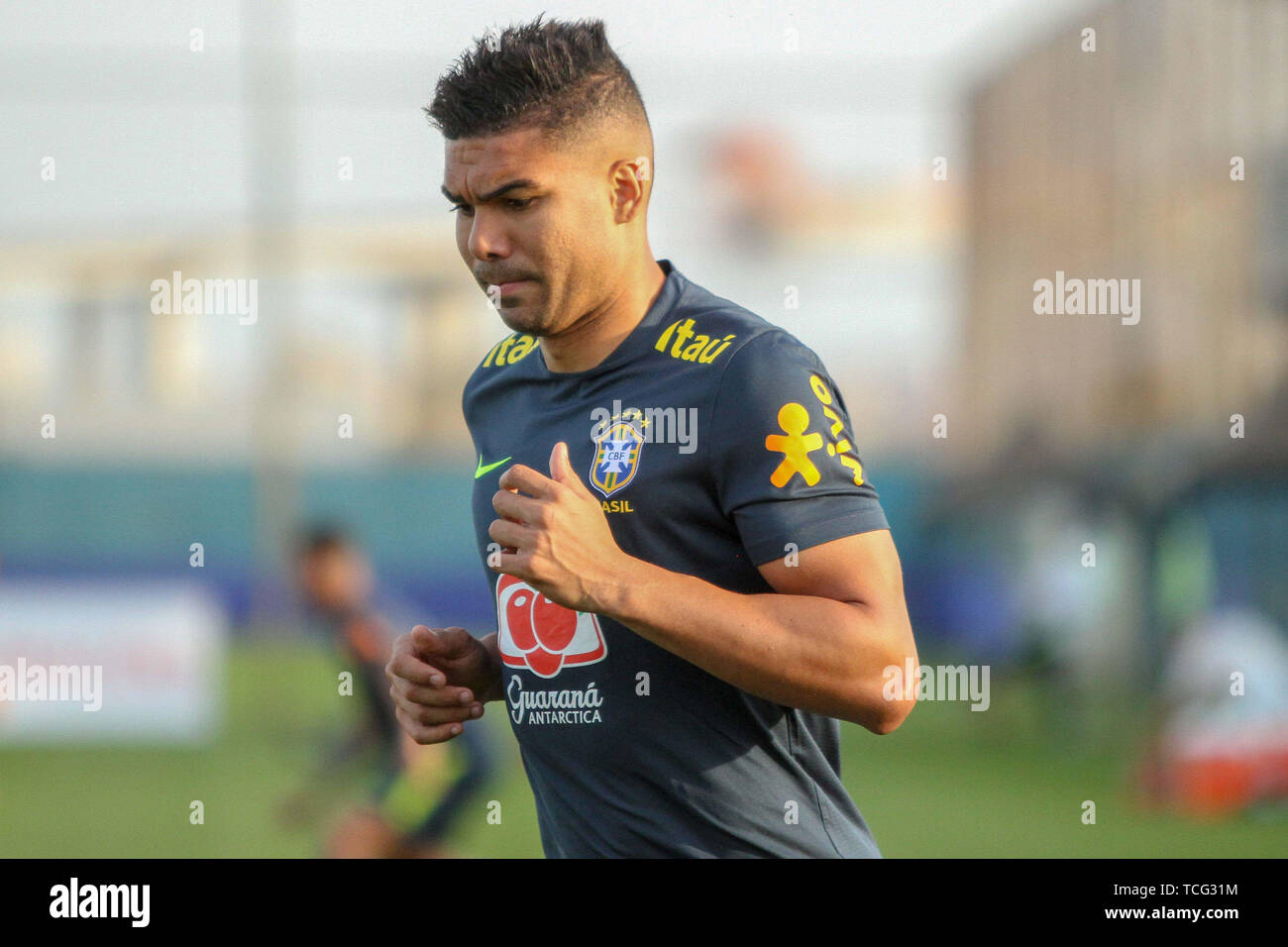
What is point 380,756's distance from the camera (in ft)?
21.9

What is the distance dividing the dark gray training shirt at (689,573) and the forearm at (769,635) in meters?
0.11

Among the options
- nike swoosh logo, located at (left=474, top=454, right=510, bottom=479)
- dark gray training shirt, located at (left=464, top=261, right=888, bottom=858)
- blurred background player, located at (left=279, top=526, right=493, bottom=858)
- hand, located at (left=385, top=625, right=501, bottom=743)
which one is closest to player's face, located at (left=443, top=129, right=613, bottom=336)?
dark gray training shirt, located at (left=464, top=261, right=888, bottom=858)

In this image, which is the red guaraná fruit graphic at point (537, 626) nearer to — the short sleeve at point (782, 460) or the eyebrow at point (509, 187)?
the short sleeve at point (782, 460)

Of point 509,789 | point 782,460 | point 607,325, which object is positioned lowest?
point 509,789

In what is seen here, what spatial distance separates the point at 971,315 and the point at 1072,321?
42.6 inches

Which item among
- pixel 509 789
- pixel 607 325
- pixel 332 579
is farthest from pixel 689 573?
pixel 509 789

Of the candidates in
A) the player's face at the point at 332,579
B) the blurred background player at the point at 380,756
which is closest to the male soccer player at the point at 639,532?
the blurred background player at the point at 380,756

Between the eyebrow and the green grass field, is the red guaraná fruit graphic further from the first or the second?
the green grass field

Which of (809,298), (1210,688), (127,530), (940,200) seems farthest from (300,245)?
(1210,688)

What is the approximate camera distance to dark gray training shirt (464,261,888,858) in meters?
2.11

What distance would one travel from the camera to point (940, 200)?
47.2ft

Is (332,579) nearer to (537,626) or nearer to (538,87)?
(537,626)

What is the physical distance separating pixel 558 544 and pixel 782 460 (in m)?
0.35

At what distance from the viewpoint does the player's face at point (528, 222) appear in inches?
86.7
